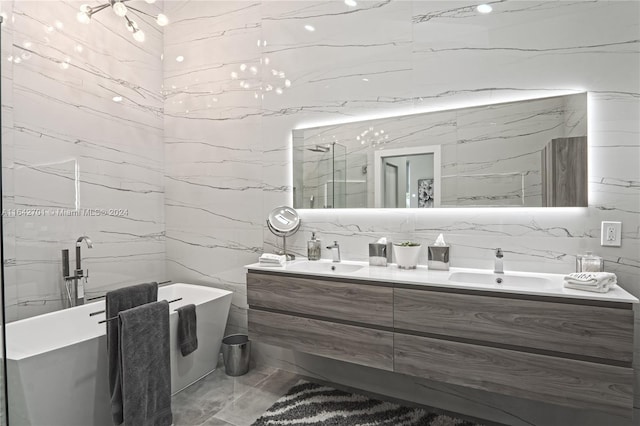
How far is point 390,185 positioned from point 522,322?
1.18m

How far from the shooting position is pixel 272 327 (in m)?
2.46

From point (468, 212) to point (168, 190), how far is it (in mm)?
2702

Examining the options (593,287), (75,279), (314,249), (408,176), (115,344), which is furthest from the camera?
(314,249)

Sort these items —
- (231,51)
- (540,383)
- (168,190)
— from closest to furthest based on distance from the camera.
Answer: (540,383), (231,51), (168,190)

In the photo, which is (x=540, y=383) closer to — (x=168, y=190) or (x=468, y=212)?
(x=468, y=212)

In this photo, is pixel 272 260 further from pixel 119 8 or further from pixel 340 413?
pixel 119 8

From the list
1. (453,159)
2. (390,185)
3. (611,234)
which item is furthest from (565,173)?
(390,185)

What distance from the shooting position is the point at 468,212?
2361 mm

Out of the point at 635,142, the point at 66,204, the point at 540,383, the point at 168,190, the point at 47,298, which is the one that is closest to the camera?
the point at 540,383

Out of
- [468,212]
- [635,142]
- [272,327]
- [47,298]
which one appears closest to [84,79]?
[47,298]

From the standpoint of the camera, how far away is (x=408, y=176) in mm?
2506

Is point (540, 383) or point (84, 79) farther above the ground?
point (84, 79)

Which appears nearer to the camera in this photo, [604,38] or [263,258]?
[604,38]

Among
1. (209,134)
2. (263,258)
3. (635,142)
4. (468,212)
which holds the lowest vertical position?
(263,258)
